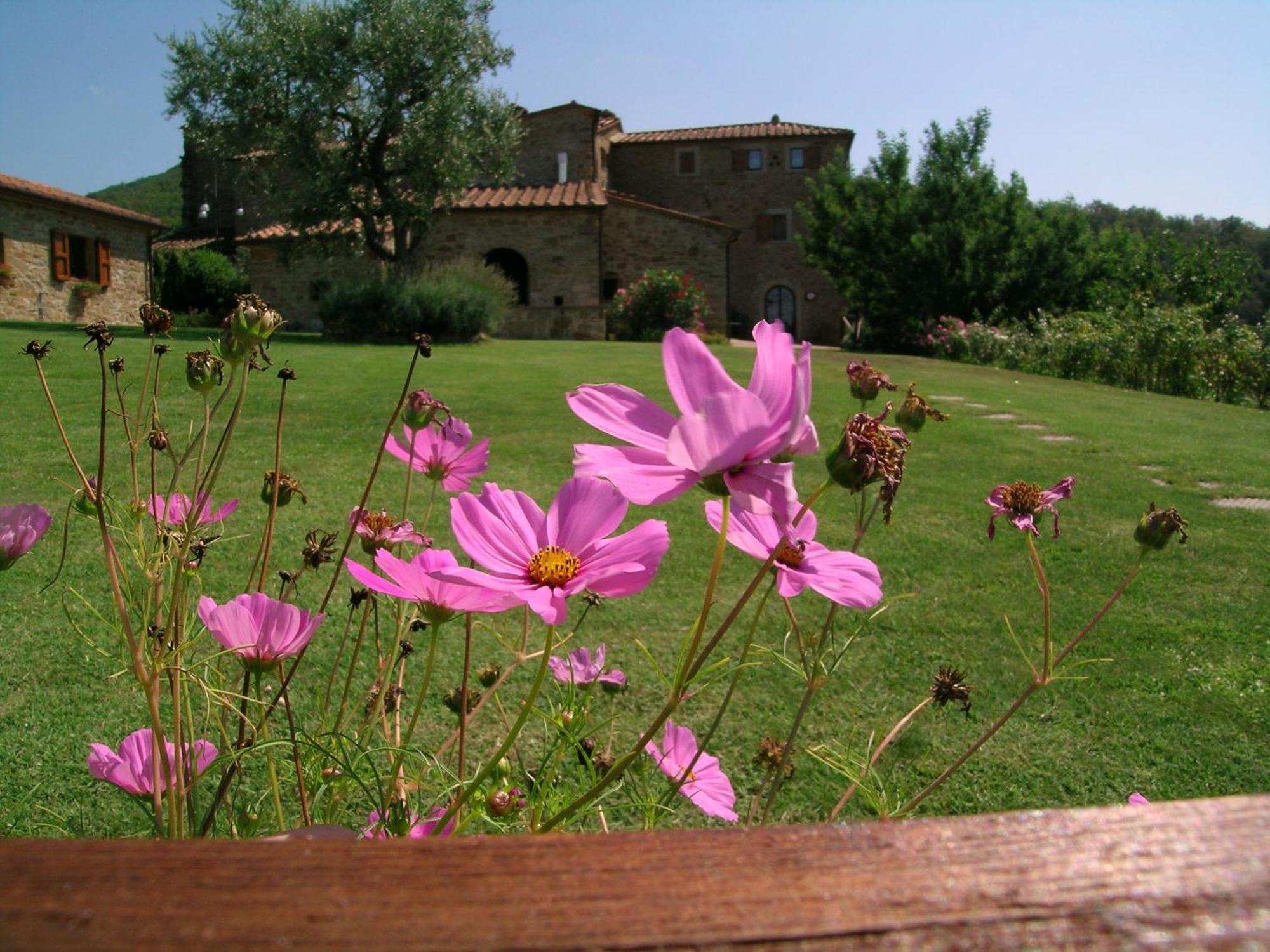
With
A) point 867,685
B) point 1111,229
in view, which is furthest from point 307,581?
point 1111,229

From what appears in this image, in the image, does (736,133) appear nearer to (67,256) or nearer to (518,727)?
(67,256)

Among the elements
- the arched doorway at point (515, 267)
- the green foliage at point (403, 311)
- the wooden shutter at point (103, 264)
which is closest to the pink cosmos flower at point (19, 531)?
the green foliage at point (403, 311)

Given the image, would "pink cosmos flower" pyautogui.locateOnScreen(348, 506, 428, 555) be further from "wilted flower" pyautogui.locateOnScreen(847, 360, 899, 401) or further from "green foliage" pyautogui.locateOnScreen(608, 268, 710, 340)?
"green foliage" pyautogui.locateOnScreen(608, 268, 710, 340)

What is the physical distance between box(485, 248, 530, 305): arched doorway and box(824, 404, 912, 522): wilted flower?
20306mm

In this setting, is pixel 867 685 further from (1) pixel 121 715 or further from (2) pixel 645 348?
(2) pixel 645 348

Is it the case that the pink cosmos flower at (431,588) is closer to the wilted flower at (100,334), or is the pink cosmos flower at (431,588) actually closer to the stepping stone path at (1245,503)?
the wilted flower at (100,334)

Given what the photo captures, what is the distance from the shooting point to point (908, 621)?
280 cm

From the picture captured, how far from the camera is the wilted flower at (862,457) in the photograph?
605 mm

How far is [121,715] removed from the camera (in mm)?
1981

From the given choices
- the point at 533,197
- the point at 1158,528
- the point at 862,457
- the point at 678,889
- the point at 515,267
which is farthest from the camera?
the point at 515,267

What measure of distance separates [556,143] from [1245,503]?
70.1 feet

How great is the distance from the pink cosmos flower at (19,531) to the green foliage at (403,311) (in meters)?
12.8

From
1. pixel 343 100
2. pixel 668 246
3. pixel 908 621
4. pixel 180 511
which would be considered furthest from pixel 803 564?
pixel 668 246

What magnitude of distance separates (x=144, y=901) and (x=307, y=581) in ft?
8.38
